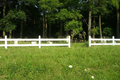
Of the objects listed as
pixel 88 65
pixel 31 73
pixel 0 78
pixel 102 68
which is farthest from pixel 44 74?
pixel 102 68

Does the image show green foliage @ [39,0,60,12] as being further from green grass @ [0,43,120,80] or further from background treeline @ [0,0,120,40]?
green grass @ [0,43,120,80]

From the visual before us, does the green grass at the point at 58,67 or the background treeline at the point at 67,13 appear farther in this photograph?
the background treeline at the point at 67,13

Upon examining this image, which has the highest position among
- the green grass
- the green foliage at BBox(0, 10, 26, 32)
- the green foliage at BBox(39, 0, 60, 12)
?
the green foliage at BBox(39, 0, 60, 12)

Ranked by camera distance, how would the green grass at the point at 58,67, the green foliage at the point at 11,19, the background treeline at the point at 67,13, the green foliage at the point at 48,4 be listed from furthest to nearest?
the green foliage at the point at 11,19 < the background treeline at the point at 67,13 < the green foliage at the point at 48,4 < the green grass at the point at 58,67

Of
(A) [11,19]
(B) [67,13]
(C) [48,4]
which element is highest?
(C) [48,4]

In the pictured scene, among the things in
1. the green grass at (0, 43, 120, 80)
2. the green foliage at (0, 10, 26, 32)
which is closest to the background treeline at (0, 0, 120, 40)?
the green foliage at (0, 10, 26, 32)

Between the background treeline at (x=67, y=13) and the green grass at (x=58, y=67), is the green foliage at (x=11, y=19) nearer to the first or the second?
the background treeline at (x=67, y=13)

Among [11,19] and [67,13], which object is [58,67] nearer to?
[67,13]

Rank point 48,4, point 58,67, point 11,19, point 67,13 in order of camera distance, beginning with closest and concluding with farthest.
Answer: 1. point 58,67
2. point 48,4
3. point 67,13
4. point 11,19

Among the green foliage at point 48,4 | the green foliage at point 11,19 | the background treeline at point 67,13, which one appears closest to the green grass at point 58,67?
the background treeline at point 67,13

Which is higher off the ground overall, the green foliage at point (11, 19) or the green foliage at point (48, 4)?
the green foliage at point (48, 4)

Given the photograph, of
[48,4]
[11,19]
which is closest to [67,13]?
[48,4]

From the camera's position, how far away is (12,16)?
19109 mm

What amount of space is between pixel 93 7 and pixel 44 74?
48.1ft
